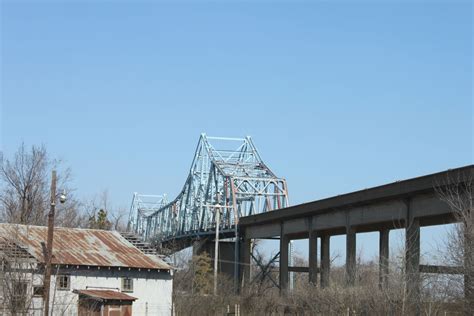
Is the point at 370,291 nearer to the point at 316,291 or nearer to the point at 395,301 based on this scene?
the point at 395,301

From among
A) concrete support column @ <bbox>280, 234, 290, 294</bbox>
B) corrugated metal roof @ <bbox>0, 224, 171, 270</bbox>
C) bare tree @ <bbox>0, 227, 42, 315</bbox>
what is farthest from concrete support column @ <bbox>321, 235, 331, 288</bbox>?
bare tree @ <bbox>0, 227, 42, 315</bbox>

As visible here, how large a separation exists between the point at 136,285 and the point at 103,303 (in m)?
4.75

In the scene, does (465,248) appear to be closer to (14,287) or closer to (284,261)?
(14,287)

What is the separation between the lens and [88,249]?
50531mm

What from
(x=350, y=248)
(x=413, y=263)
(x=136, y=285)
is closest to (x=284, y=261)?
(x=350, y=248)

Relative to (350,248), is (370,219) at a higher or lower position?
higher

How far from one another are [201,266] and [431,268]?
152 feet

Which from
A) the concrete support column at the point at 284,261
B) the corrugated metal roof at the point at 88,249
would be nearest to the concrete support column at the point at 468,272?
the corrugated metal roof at the point at 88,249

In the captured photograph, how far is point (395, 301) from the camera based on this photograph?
34875mm

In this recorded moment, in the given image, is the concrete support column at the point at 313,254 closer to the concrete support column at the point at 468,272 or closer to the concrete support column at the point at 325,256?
the concrete support column at the point at 325,256

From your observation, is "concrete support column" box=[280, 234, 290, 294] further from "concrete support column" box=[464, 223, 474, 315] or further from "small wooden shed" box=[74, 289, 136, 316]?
"concrete support column" box=[464, 223, 474, 315]

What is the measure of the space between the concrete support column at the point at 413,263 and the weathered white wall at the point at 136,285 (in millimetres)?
16164

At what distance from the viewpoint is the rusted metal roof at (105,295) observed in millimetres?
45125

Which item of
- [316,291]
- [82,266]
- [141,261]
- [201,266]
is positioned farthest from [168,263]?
[201,266]
